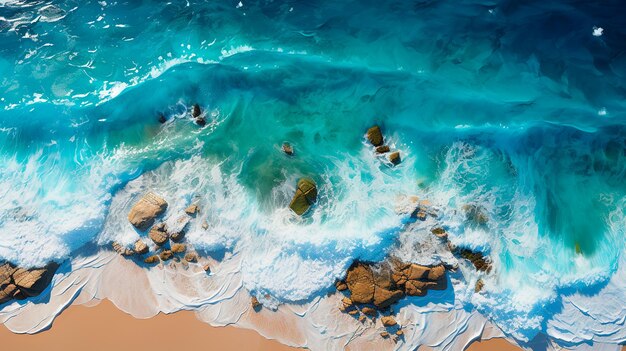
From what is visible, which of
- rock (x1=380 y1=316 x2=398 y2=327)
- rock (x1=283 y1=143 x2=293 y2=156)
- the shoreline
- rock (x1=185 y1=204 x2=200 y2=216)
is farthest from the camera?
rock (x1=283 y1=143 x2=293 y2=156)

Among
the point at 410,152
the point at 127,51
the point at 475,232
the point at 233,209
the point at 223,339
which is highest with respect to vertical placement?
the point at 127,51

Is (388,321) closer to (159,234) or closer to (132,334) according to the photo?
(159,234)

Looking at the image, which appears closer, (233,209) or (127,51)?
(233,209)

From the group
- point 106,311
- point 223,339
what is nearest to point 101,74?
point 106,311

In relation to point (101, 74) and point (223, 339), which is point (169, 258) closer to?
point (223, 339)

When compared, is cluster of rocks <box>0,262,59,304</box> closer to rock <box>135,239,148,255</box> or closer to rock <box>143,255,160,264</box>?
rock <box>135,239,148,255</box>

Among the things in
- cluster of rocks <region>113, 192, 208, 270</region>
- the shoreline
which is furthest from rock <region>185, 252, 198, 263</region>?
the shoreline

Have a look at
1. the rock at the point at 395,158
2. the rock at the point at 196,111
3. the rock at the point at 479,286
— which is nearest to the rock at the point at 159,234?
the rock at the point at 196,111

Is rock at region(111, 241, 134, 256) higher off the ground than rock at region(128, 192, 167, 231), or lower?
lower

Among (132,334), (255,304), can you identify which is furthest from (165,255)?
(255,304)
